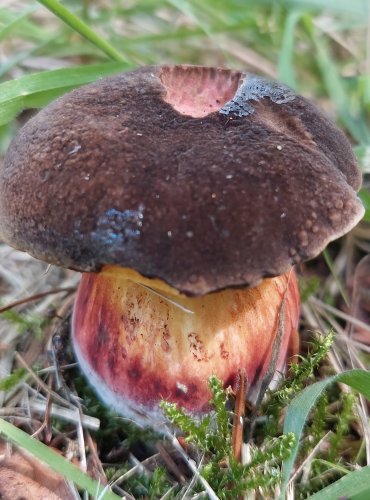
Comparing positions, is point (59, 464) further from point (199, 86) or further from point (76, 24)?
point (76, 24)

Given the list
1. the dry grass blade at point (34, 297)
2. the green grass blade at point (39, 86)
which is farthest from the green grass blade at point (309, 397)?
the green grass blade at point (39, 86)

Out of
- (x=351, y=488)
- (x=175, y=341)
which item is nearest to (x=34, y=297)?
(x=175, y=341)

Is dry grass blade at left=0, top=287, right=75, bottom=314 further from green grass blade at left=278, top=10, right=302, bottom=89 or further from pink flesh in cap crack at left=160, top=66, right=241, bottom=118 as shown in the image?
green grass blade at left=278, top=10, right=302, bottom=89

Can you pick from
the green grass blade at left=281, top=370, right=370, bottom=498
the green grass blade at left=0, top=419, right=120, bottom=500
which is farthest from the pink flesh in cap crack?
the green grass blade at left=0, top=419, right=120, bottom=500

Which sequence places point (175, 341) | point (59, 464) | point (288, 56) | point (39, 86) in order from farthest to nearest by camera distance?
point (288, 56)
point (39, 86)
point (175, 341)
point (59, 464)

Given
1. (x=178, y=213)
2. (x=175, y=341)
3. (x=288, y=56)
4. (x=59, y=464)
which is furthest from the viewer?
(x=288, y=56)

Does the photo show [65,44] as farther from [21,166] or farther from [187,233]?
A: [187,233]
